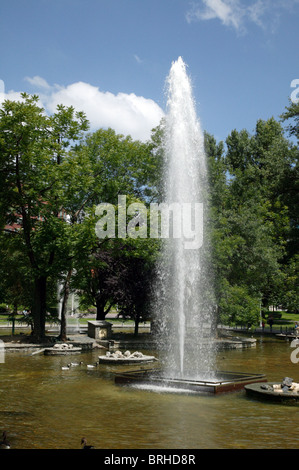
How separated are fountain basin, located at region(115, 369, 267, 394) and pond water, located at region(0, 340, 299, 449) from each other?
36 cm

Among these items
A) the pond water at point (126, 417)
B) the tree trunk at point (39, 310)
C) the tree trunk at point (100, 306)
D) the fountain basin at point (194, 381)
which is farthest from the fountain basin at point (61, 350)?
the tree trunk at point (100, 306)

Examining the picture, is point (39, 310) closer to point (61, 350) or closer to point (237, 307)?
point (61, 350)

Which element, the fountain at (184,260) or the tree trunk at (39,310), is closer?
the fountain at (184,260)

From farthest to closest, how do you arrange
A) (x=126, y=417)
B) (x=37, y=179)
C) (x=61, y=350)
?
Answer: (x=37, y=179) < (x=61, y=350) < (x=126, y=417)

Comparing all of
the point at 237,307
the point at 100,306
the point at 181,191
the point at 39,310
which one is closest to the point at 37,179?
the point at 39,310

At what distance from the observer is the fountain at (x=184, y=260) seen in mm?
20250

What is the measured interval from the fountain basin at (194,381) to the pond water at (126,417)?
0.36 metres

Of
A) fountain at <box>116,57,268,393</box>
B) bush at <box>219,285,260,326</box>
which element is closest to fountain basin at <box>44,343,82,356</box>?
fountain at <box>116,57,268,393</box>

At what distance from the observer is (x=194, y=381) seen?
1783 centimetres

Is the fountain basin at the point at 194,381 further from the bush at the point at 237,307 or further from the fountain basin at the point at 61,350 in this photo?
the bush at the point at 237,307

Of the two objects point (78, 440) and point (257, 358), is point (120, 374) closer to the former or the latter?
point (78, 440)

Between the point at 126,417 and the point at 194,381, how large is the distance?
454cm

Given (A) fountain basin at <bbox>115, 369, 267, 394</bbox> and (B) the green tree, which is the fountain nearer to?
(A) fountain basin at <bbox>115, 369, 267, 394</bbox>
